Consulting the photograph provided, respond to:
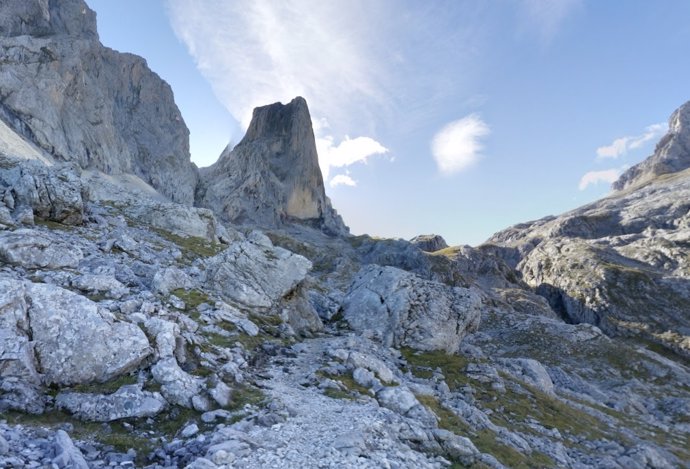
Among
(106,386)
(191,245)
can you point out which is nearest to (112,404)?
(106,386)

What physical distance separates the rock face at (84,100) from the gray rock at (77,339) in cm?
13739

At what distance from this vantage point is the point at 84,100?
5822 inches

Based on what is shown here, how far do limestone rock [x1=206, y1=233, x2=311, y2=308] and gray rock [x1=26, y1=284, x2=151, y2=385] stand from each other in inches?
640

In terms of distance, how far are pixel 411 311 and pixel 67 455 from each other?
3516cm

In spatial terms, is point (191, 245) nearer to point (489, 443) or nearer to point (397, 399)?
point (397, 399)

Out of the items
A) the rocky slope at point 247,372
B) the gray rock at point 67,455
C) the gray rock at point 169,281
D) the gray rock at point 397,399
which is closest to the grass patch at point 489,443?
the rocky slope at point 247,372

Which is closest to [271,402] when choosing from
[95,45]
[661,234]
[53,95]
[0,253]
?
[0,253]

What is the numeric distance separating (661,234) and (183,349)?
231 meters

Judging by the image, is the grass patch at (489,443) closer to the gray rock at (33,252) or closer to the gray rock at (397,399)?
the gray rock at (397,399)

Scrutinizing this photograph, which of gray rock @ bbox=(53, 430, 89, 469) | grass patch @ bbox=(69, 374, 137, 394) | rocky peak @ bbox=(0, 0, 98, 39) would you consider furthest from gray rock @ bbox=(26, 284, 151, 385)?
rocky peak @ bbox=(0, 0, 98, 39)

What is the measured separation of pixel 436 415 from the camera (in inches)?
839

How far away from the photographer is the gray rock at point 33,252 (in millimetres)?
23109

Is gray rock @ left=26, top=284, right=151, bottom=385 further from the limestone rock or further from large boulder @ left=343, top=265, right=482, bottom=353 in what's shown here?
large boulder @ left=343, top=265, right=482, bottom=353

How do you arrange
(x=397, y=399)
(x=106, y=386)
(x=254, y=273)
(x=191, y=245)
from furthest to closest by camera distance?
(x=191, y=245) < (x=254, y=273) < (x=397, y=399) < (x=106, y=386)
